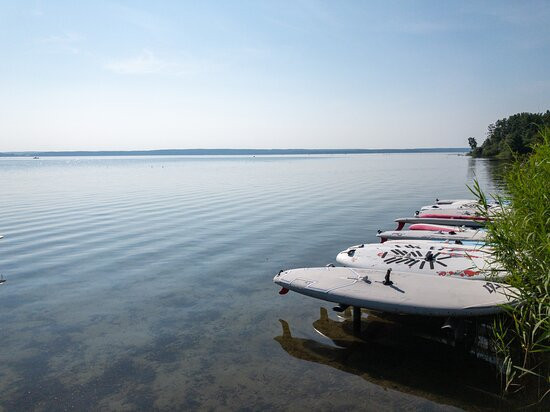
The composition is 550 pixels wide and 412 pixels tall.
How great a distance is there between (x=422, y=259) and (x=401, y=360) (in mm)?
4035

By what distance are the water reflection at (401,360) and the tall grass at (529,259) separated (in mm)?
488

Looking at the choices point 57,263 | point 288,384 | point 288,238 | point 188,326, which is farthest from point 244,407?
point 288,238

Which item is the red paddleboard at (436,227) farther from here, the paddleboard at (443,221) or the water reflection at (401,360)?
the water reflection at (401,360)

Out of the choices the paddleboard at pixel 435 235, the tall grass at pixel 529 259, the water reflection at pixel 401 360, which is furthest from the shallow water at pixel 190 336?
the paddleboard at pixel 435 235

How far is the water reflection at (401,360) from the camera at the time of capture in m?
6.80

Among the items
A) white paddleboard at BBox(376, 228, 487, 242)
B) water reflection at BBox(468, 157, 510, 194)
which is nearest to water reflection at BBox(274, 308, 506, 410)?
water reflection at BBox(468, 157, 510, 194)

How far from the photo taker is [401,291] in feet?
28.1

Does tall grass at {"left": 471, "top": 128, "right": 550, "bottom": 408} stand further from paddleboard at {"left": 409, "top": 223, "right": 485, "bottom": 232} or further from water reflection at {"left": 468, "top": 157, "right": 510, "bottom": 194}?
paddleboard at {"left": 409, "top": 223, "right": 485, "bottom": 232}

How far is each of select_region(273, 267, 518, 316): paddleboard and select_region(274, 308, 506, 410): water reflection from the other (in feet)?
2.77

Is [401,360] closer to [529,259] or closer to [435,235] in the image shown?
[529,259]

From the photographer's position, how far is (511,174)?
8008 millimetres

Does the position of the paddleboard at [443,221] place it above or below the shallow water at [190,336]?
above

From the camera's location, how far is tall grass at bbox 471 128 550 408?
6.28m

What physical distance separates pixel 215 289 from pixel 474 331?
21.5ft
